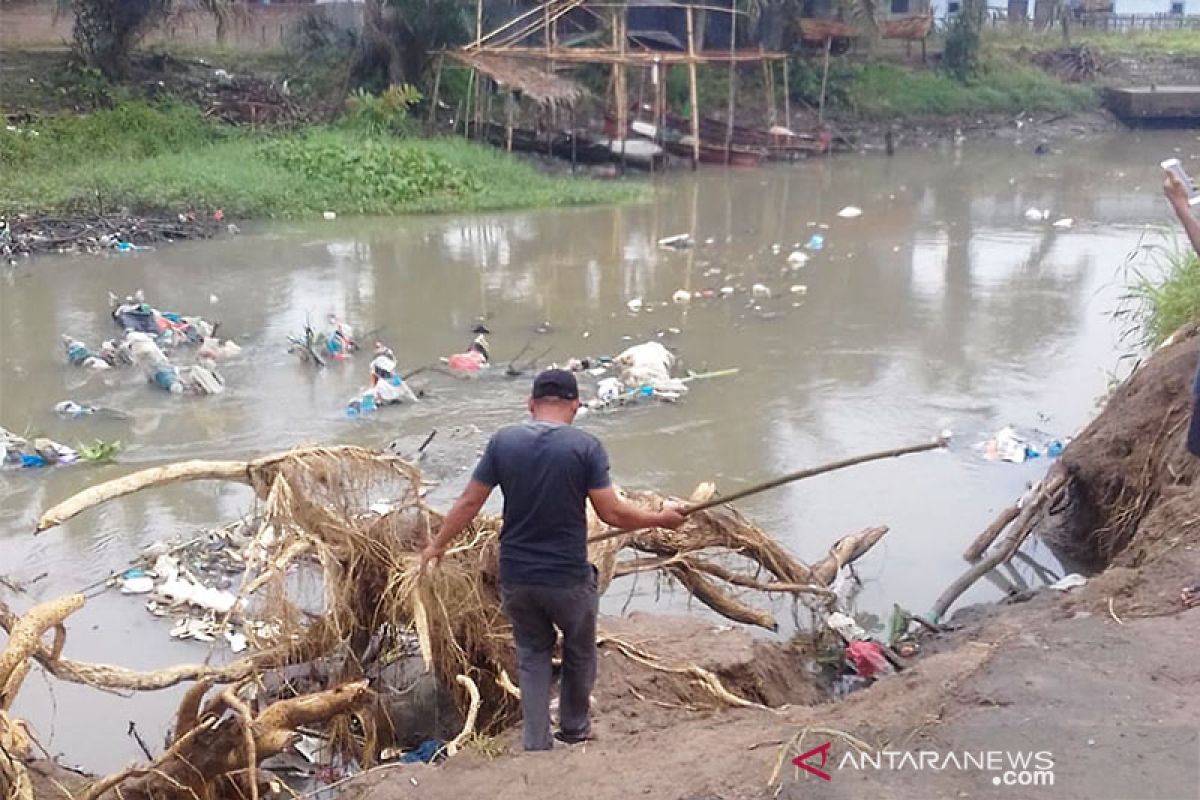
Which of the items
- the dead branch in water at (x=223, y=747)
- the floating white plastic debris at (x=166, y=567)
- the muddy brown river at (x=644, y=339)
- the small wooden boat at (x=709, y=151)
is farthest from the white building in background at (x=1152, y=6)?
the dead branch in water at (x=223, y=747)

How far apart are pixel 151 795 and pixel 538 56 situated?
18.0 metres

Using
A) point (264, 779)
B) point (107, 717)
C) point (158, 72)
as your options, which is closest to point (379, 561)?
point (264, 779)

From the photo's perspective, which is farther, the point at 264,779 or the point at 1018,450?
the point at 1018,450

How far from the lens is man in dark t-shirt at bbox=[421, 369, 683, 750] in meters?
3.73

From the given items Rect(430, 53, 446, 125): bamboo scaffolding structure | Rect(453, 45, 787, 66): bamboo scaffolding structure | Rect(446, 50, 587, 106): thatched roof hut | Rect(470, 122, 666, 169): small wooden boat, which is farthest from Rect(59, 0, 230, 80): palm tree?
Rect(470, 122, 666, 169): small wooden boat

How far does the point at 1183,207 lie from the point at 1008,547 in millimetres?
2426

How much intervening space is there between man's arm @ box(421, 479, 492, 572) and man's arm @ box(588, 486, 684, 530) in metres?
0.33

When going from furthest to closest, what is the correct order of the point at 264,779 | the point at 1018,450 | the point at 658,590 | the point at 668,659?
1. the point at 1018,450
2. the point at 658,590
3. the point at 668,659
4. the point at 264,779

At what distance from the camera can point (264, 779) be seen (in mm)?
4570

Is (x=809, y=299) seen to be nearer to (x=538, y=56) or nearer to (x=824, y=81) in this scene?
(x=538, y=56)

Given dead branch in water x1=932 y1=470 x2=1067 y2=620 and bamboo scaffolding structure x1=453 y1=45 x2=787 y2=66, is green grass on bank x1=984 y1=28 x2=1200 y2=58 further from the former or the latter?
dead branch in water x1=932 y1=470 x2=1067 y2=620

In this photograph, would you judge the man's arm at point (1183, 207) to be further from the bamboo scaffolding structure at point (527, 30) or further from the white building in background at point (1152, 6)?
the white building in background at point (1152, 6)

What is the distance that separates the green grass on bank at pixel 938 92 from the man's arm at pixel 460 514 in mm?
24710

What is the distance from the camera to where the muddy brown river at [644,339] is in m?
7.17
